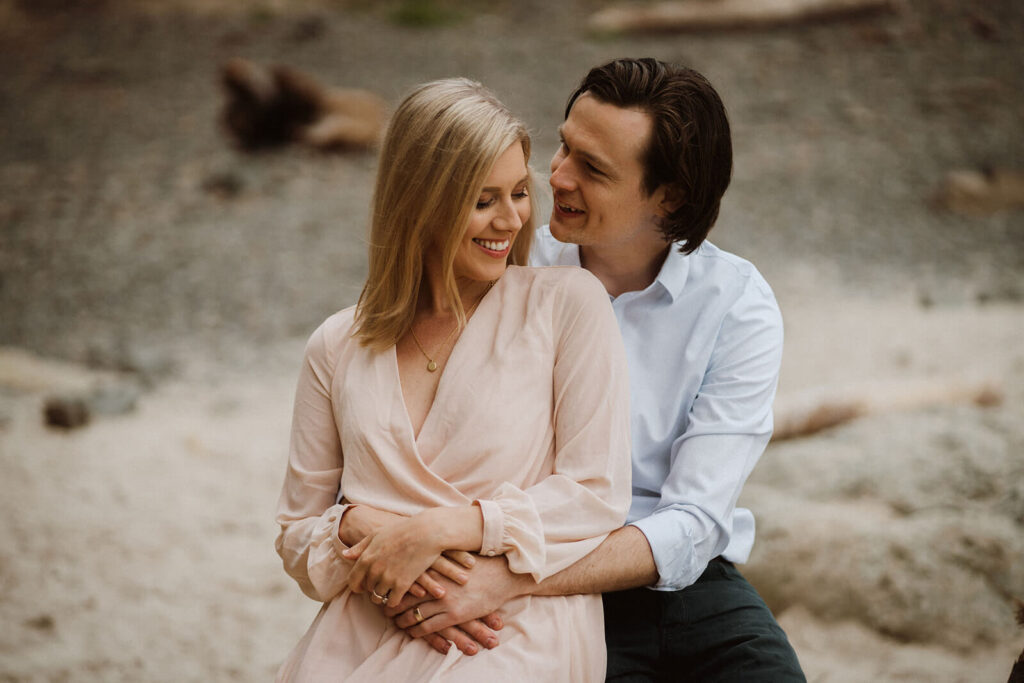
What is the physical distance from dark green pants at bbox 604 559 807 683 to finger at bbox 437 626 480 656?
41 cm

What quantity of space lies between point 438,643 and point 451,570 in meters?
0.16

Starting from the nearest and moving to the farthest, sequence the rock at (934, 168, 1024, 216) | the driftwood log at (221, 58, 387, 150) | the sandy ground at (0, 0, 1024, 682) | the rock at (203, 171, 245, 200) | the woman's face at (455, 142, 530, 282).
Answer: the woman's face at (455, 142, 530, 282) → the sandy ground at (0, 0, 1024, 682) → the rock at (934, 168, 1024, 216) → the rock at (203, 171, 245, 200) → the driftwood log at (221, 58, 387, 150)

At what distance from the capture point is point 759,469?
4.00 metres

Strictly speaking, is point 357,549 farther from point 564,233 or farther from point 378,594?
point 564,233

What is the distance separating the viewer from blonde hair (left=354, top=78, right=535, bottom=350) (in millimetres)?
2020

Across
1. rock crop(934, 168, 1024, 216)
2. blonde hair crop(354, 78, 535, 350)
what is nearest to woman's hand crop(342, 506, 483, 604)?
blonde hair crop(354, 78, 535, 350)

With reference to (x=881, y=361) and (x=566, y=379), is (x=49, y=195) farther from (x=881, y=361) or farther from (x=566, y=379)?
(x=566, y=379)

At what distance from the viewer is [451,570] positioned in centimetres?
195

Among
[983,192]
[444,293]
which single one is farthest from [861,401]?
[983,192]

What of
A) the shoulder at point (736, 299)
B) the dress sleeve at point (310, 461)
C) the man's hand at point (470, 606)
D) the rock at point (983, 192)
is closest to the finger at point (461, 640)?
the man's hand at point (470, 606)

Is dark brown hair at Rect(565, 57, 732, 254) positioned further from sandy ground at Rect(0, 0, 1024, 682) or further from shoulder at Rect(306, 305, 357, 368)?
sandy ground at Rect(0, 0, 1024, 682)

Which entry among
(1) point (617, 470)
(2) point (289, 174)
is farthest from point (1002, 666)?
(2) point (289, 174)

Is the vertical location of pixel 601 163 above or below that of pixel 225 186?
above

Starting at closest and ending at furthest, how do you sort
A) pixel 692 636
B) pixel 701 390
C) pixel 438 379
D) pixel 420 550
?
pixel 420 550 < pixel 438 379 < pixel 692 636 < pixel 701 390
